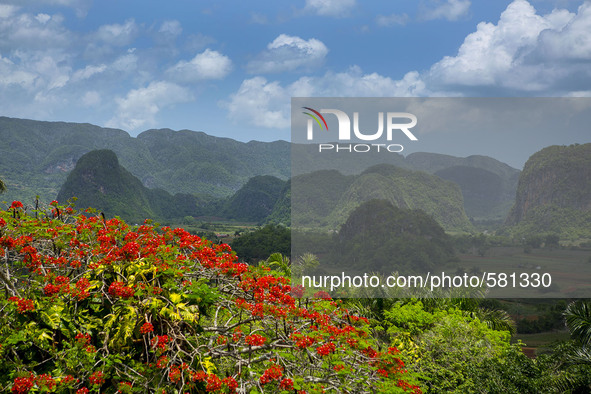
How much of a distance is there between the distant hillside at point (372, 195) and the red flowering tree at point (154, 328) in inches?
1020

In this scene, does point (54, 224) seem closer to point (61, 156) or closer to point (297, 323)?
point (297, 323)

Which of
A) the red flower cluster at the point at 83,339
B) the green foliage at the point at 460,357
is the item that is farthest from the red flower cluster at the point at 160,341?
the green foliage at the point at 460,357

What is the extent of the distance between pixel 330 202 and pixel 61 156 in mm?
124010

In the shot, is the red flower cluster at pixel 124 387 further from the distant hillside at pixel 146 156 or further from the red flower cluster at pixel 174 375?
the distant hillside at pixel 146 156

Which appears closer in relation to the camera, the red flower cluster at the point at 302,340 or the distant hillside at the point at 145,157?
the red flower cluster at the point at 302,340

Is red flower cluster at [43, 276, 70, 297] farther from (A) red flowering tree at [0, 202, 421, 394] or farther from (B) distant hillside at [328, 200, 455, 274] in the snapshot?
(B) distant hillside at [328, 200, 455, 274]

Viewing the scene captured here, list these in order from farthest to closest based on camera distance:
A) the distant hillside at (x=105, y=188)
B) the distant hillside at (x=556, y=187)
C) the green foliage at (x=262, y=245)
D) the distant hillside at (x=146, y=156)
Answer: the distant hillside at (x=146, y=156)
the distant hillside at (x=105, y=188)
the green foliage at (x=262, y=245)
the distant hillside at (x=556, y=187)

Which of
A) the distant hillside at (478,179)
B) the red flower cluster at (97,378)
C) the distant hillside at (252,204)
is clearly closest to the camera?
the red flower cluster at (97,378)

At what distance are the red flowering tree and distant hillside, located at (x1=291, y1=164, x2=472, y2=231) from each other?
2591 cm

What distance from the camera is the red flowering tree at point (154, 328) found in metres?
3.36

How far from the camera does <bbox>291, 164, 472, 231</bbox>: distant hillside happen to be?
32.2 metres

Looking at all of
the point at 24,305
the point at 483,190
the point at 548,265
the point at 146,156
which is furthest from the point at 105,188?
the point at 24,305

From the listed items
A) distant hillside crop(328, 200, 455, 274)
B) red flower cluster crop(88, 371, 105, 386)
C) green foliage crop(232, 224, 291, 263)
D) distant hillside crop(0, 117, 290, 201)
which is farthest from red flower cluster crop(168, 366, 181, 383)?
distant hillside crop(0, 117, 290, 201)

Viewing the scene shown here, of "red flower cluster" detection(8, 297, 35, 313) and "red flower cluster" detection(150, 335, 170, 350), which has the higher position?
"red flower cluster" detection(8, 297, 35, 313)
